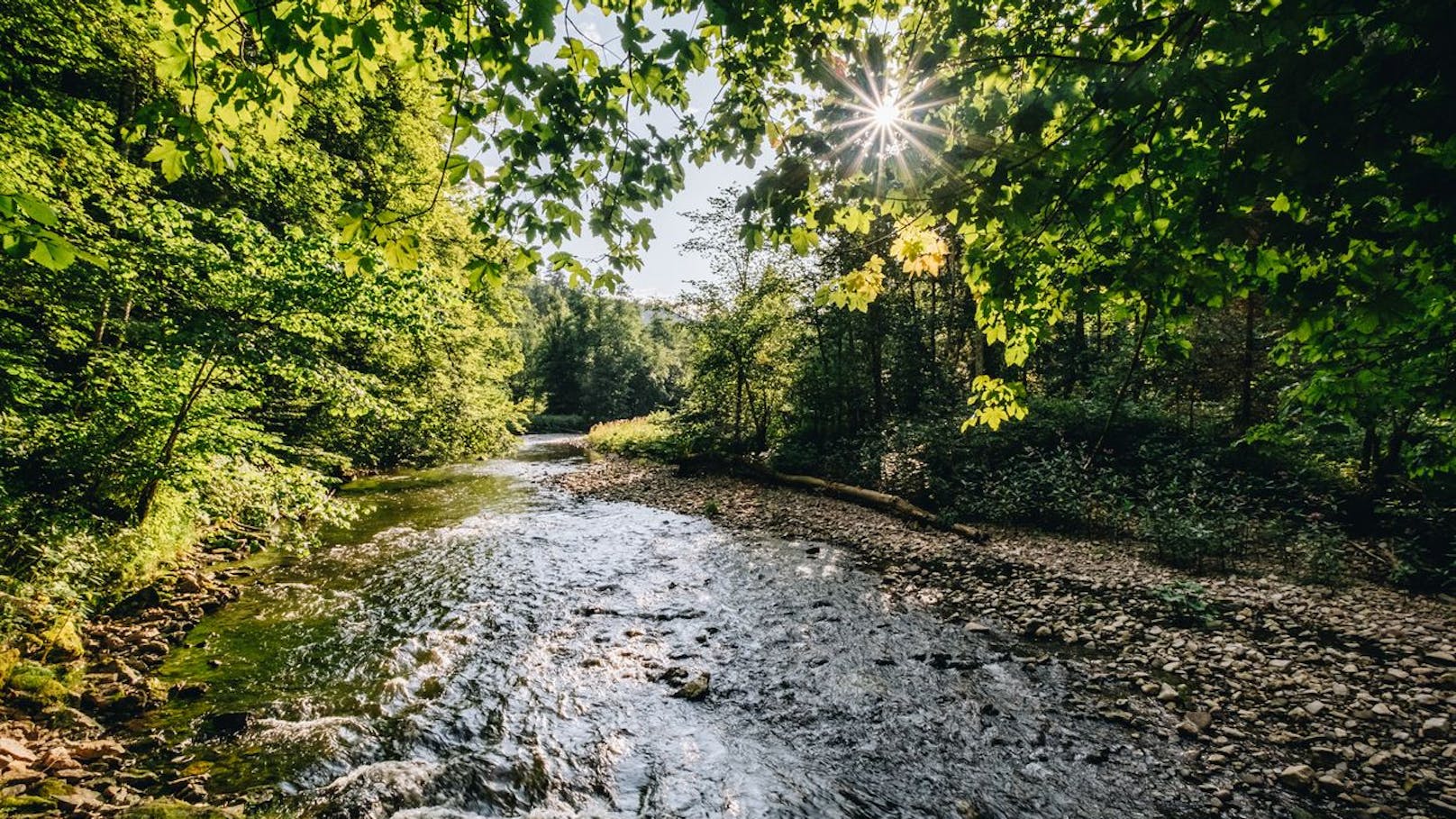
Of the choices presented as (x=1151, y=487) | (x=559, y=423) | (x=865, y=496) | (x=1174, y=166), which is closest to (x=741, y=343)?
(x=865, y=496)

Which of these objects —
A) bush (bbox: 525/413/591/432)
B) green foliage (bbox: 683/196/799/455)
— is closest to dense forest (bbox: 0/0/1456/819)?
green foliage (bbox: 683/196/799/455)

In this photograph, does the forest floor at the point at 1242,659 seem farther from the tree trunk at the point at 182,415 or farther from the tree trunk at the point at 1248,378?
the tree trunk at the point at 182,415

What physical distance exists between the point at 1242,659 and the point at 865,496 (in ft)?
28.6

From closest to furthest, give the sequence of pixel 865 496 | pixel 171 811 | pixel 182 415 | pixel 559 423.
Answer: pixel 171 811 < pixel 182 415 < pixel 865 496 < pixel 559 423

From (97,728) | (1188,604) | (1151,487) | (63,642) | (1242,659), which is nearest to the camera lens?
(97,728)

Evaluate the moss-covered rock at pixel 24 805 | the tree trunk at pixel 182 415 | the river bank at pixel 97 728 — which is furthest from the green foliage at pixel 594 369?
the moss-covered rock at pixel 24 805

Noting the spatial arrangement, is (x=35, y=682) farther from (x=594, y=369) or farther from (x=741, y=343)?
(x=594, y=369)

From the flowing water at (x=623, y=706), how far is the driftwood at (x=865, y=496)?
347 cm

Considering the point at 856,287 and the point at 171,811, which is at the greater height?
the point at 856,287

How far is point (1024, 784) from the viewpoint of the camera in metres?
4.11

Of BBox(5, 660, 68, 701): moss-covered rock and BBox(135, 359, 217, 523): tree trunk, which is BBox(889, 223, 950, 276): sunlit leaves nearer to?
BBox(135, 359, 217, 523): tree trunk

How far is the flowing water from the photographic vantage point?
407 centimetres

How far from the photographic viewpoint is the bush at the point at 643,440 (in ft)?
77.7

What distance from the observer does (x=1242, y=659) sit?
5.60 metres
